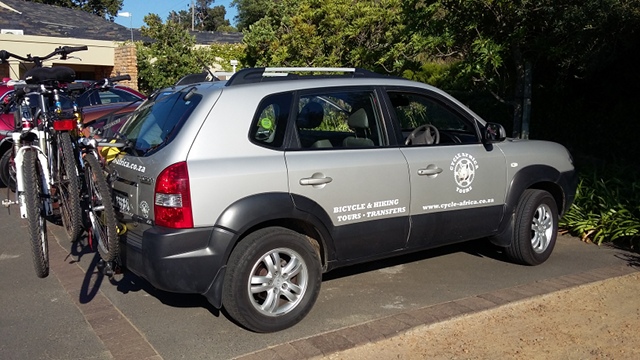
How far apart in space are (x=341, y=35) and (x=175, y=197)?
10.7 metres

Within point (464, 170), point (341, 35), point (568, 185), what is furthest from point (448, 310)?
point (341, 35)

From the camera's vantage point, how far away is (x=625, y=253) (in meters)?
7.21

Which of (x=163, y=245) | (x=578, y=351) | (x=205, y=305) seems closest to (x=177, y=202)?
(x=163, y=245)

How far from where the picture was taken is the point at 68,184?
17.0ft

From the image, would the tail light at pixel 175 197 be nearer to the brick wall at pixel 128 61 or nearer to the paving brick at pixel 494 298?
the paving brick at pixel 494 298

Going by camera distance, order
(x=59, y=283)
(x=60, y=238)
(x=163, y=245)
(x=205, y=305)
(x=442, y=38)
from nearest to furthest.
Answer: (x=163, y=245)
(x=205, y=305)
(x=59, y=283)
(x=60, y=238)
(x=442, y=38)

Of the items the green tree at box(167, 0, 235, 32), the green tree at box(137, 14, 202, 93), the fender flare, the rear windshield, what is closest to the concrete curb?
the fender flare

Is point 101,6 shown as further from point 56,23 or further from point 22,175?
point 22,175

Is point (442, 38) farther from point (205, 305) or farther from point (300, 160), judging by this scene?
point (205, 305)

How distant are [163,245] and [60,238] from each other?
3810 mm

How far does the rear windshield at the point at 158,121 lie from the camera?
15.8 ft

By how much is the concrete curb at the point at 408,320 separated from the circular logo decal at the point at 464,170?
944 millimetres

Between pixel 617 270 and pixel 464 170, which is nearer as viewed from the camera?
pixel 464 170

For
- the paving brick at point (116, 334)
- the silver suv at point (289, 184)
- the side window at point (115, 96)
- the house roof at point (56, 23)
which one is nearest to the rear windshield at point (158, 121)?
the silver suv at point (289, 184)
